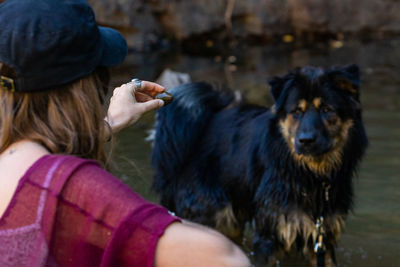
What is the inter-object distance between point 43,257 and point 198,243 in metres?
0.38

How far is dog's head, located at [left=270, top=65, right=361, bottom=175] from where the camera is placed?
3.91 metres

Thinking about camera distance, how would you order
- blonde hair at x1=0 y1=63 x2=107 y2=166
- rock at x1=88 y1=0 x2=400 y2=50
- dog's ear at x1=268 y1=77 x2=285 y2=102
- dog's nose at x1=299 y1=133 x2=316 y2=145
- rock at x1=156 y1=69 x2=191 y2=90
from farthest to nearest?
rock at x1=88 y1=0 x2=400 y2=50, rock at x1=156 y1=69 x2=191 y2=90, dog's ear at x1=268 y1=77 x2=285 y2=102, dog's nose at x1=299 y1=133 x2=316 y2=145, blonde hair at x1=0 y1=63 x2=107 y2=166

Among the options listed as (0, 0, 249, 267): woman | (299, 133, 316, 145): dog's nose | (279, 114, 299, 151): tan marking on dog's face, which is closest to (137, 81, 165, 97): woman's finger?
(0, 0, 249, 267): woman

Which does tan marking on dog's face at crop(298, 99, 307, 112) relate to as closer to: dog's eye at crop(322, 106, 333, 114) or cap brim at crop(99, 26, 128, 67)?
dog's eye at crop(322, 106, 333, 114)

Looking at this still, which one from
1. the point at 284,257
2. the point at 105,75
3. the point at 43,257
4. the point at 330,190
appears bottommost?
the point at 284,257

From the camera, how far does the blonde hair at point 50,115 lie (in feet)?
5.05

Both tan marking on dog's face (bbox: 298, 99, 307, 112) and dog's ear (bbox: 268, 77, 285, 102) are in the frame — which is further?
dog's ear (bbox: 268, 77, 285, 102)

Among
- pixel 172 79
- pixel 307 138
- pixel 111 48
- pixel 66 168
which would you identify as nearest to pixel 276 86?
pixel 307 138

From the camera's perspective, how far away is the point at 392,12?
1134 centimetres

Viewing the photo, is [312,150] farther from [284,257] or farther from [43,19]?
[43,19]

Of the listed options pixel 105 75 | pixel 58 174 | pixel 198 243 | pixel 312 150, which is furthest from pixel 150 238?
pixel 312 150

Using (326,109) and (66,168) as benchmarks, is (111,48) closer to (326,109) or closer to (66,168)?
(66,168)

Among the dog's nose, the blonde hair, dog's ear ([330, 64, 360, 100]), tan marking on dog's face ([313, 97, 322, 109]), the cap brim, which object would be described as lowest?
the dog's nose

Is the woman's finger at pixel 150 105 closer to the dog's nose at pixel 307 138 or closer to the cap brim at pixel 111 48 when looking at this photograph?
the cap brim at pixel 111 48
